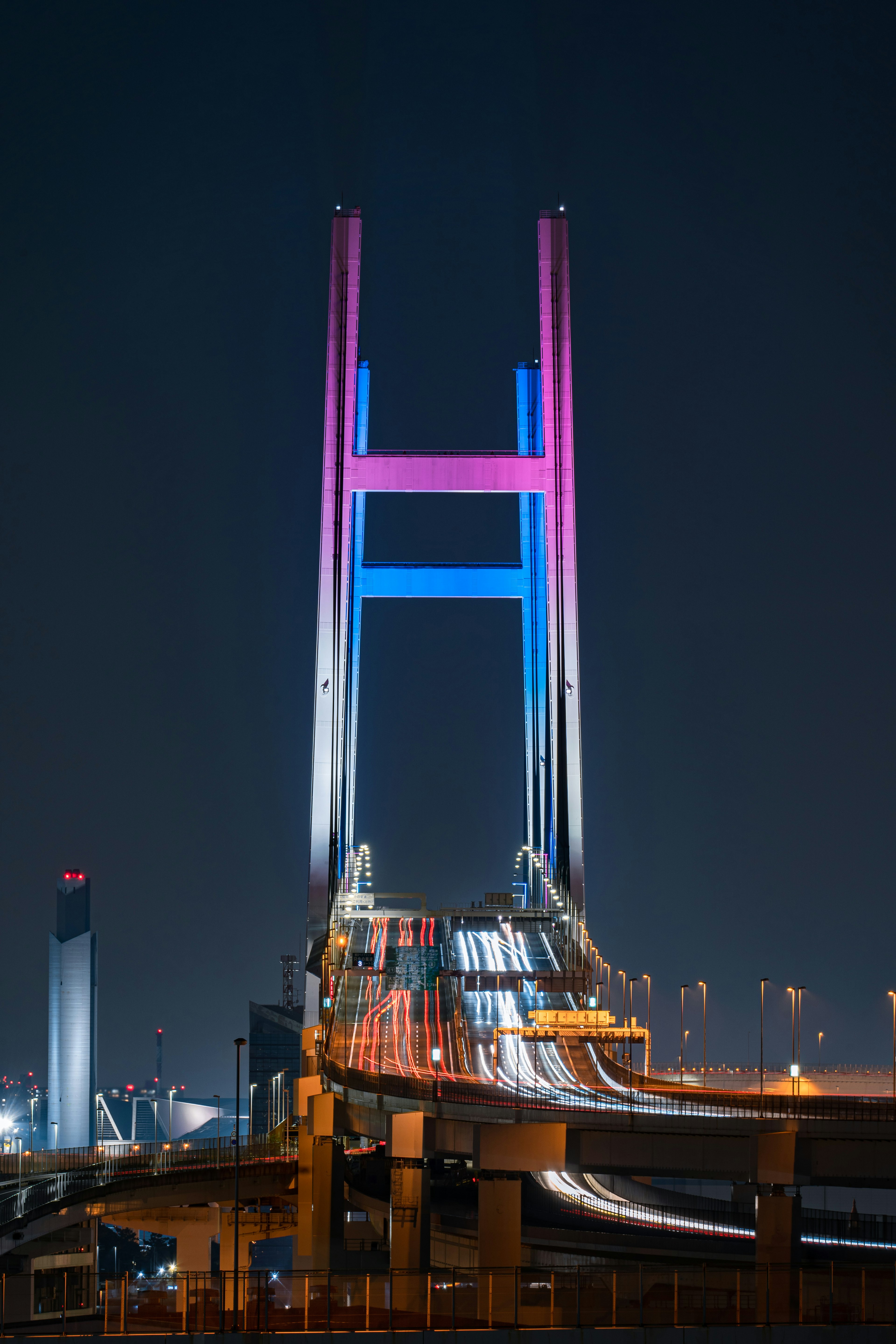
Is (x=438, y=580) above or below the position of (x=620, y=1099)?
above

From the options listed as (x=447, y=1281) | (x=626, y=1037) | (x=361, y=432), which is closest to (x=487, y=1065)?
(x=626, y=1037)

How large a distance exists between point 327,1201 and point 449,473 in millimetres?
40421

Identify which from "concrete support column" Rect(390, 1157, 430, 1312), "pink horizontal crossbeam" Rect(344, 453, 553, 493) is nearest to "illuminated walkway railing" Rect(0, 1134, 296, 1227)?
"concrete support column" Rect(390, 1157, 430, 1312)

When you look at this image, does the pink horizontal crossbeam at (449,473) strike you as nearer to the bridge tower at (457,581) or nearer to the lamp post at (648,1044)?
the bridge tower at (457,581)

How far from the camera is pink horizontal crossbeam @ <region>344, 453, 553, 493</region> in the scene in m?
81.9

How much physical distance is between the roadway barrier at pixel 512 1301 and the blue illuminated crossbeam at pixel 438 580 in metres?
62.1

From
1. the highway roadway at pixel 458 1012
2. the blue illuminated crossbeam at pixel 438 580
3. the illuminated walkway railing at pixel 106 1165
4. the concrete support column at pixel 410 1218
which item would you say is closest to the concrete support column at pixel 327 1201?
the highway roadway at pixel 458 1012

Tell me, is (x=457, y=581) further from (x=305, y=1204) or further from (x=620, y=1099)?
(x=620, y=1099)

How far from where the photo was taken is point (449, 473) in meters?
81.9

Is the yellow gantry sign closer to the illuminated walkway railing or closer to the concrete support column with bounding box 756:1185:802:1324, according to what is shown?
the illuminated walkway railing

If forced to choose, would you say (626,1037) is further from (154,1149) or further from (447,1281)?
(154,1149)

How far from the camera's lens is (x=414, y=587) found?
91.6 meters

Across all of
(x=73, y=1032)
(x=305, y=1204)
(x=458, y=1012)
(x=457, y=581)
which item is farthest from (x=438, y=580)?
(x=73, y=1032)

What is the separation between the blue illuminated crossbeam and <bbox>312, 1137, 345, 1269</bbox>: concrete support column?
1689 inches
